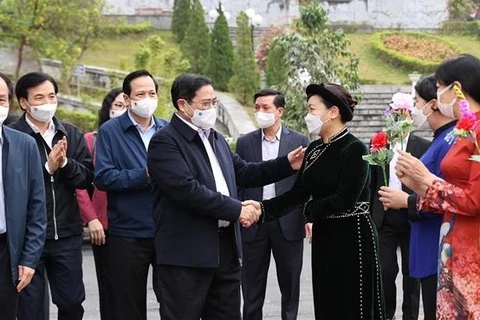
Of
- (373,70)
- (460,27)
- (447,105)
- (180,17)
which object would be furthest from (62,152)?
(460,27)

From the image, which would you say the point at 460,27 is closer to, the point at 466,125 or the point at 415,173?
the point at 415,173

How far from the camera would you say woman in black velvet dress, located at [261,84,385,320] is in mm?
5234

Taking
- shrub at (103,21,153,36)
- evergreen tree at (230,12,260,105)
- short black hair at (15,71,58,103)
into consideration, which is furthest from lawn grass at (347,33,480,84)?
short black hair at (15,71,58,103)

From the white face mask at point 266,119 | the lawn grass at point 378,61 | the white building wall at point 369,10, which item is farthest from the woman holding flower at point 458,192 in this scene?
the white building wall at point 369,10

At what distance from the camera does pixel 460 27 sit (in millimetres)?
30906

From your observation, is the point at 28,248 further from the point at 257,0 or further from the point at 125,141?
the point at 257,0

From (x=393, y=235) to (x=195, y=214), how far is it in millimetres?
2417

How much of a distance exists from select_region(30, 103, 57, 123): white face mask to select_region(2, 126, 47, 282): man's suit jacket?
71cm

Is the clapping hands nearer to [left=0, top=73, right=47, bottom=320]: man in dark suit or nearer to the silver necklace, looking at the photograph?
[left=0, top=73, right=47, bottom=320]: man in dark suit

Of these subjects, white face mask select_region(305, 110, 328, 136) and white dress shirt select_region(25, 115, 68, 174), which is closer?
white face mask select_region(305, 110, 328, 136)

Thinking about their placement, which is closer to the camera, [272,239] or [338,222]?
[338,222]

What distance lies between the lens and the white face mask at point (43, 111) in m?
5.73

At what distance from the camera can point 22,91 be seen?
229 inches

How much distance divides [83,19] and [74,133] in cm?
1314
